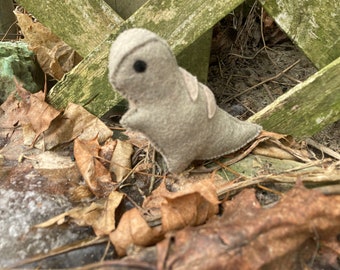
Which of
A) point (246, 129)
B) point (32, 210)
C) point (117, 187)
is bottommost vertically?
point (246, 129)

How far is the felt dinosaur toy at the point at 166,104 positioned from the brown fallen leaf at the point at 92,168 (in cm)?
20

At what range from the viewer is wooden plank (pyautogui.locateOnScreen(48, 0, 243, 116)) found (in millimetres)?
1221

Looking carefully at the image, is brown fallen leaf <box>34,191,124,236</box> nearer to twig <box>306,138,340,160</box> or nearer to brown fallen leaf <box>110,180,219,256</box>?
brown fallen leaf <box>110,180,219,256</box>

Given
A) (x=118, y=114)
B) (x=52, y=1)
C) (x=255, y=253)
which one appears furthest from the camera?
(x=118, y=114)

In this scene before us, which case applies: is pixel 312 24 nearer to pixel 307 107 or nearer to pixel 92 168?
pixel 307 107

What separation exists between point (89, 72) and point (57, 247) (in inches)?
24.1

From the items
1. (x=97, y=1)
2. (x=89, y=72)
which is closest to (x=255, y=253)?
(x=89, y=72)

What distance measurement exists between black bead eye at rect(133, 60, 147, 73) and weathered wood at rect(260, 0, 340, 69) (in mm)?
526

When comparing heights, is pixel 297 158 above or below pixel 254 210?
below

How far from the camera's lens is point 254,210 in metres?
0.91

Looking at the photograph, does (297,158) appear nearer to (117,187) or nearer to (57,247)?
(117,187)

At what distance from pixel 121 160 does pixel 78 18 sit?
20.9 inches

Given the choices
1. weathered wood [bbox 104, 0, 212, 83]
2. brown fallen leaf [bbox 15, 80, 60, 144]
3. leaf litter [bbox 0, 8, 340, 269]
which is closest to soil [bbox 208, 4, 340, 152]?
weathered wood [bbox 104, 0, 212, 83]

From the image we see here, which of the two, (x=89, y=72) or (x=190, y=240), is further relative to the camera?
(x=89, y=72)
